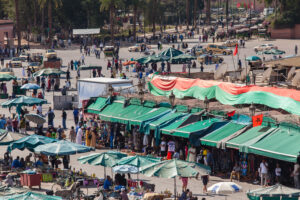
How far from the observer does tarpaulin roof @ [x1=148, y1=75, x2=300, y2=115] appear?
31.2 m

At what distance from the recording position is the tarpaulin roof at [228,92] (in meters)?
31.2

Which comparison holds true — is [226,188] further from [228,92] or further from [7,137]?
[7,137]

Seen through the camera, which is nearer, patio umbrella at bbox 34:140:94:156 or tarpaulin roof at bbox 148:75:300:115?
patio umbrella at bbox 34:140:94:156

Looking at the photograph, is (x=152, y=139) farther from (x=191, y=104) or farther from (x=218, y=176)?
(x=218, y=176)

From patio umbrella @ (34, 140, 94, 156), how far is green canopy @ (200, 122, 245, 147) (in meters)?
5.38

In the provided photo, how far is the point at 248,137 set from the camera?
2955cm

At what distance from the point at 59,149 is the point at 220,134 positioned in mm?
7097

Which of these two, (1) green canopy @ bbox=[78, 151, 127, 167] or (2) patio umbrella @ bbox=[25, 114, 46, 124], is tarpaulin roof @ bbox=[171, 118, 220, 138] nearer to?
(1) green canopy @ bbox=[78, 151, 127, 167]

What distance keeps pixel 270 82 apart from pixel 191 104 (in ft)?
13.7

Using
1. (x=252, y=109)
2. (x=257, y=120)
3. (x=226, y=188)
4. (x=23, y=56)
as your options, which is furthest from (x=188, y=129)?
(x=23, y=56)

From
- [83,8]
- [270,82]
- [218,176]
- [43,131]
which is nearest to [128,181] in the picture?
[218,176]

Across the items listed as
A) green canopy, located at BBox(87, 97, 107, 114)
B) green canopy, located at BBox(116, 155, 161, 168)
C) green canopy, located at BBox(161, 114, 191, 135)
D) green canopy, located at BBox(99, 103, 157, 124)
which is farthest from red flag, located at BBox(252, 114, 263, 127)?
green canopy, located at BBox(87, 97, 107, 114)

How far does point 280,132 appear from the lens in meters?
28.8

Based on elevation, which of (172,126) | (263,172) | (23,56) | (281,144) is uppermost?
(281,144)
